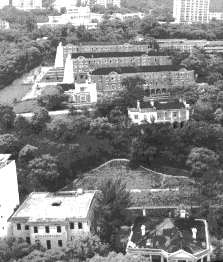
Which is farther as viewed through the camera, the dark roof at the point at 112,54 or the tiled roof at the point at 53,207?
the dark roof at the point at 112,54

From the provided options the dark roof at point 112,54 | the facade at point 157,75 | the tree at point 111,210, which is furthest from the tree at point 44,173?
the dark roof at point 112,54

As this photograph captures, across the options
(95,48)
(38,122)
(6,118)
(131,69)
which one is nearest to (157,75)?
(131,69)

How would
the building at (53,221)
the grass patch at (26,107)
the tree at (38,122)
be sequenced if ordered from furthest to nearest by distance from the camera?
the grass patch at (26,107) → the tree at (38,122) → the building at (53,221)

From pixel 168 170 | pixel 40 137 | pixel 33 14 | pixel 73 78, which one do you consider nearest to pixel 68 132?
pixel 40 137

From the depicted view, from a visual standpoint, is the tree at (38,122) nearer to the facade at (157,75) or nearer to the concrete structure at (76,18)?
the facade at (157,75)

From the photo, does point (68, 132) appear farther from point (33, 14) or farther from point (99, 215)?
point (33, 14)

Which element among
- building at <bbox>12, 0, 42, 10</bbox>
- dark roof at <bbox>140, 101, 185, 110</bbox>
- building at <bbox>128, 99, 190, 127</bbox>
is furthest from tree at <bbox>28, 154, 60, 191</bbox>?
building at <bbox>12, 0, 42, 10</bbox>

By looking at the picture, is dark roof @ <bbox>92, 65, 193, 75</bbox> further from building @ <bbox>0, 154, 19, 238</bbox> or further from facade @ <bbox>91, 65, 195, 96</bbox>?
building @ <bbox>0, 154, 19, 238</bbox>
